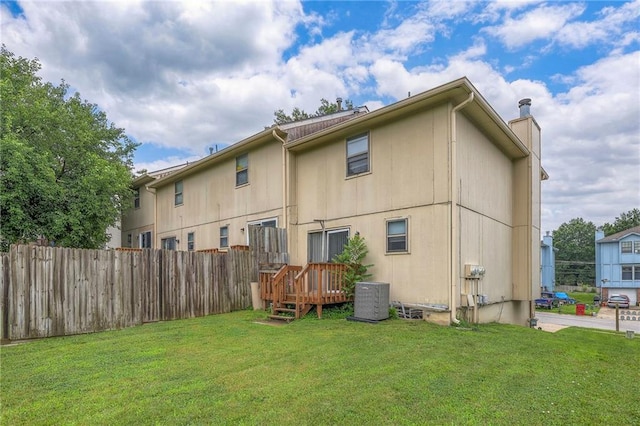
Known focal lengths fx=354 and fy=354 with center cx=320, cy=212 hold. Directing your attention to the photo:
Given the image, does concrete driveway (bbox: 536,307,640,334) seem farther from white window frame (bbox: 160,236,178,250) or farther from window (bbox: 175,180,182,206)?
window (bbox: 175,180,182,206)

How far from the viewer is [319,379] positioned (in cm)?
392

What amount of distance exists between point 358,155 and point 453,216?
3098 millimetres

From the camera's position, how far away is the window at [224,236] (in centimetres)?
1305

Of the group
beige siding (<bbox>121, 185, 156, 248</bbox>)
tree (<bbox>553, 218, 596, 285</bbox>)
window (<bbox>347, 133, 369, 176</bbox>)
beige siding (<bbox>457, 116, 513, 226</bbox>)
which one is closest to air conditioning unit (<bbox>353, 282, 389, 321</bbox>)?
beige siding (<bbox>457, 116, 513, 226</bbox>)

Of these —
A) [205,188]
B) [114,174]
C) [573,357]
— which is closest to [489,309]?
[573,357]

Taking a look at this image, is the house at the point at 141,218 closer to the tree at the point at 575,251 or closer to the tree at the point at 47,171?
the tree at the point at 47,171

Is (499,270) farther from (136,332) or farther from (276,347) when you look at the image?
(136,332)

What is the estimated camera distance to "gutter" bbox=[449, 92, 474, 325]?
734 centimetres

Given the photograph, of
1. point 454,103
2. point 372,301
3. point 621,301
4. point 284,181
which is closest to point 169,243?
point 284,181

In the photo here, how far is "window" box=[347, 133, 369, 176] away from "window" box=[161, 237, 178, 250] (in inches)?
386

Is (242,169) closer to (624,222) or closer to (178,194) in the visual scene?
(178,194)

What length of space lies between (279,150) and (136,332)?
6525mm

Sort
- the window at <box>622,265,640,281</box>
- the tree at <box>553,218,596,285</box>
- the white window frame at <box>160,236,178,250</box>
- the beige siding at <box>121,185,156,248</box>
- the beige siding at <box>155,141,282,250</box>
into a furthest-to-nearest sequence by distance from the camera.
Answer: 1. the tree at <box>553,218,596,285</box>
2. the window at <box>622,265,640,281</box>
3. the beige siding at <box>121,185,156,248</box>
4. the white window frame at <box>160,236,178,250</box>
5. the beige siding at <box>155,141,282,250</box>

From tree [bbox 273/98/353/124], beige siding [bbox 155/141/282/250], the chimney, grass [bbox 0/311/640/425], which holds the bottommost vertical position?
grass [bbox 0/311/640/425]
